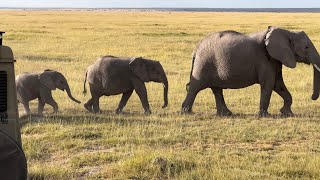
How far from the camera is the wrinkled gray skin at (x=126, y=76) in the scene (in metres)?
12.1

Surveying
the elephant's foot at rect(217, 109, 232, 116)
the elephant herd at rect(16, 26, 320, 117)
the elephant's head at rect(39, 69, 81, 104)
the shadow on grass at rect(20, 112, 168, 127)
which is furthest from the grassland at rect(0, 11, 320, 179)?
the elephant's head at rect(39, 69, 81, 104)

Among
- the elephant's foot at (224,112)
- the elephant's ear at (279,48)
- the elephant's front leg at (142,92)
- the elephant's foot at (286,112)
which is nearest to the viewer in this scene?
the elephant's ear at (279,48)

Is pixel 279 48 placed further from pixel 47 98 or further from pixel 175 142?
pixel 47 98

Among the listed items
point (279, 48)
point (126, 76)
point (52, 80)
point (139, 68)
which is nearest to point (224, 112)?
point (279, 48)

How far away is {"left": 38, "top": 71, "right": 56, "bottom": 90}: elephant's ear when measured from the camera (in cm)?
1218

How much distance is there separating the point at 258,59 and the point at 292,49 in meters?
0.75

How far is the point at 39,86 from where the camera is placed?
1234 cm

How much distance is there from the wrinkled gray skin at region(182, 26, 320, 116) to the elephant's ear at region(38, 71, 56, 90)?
9.83 feet

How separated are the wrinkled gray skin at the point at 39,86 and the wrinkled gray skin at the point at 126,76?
734mm

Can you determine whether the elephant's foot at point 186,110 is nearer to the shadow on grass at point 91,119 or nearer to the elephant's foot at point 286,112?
the shadow on grass at point 91,119

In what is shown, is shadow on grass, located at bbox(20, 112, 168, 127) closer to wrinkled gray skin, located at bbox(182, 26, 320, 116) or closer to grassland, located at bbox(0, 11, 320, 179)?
grassland, located at bbox(0, 11, 320, 179)

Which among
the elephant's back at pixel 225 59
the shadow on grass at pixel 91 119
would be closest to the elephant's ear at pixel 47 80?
the shadow on grass at pixel 91 119

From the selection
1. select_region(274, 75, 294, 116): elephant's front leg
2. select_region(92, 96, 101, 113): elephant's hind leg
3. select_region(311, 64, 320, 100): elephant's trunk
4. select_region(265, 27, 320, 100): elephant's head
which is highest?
select_region(265, 27, 320, 100): elephant's head

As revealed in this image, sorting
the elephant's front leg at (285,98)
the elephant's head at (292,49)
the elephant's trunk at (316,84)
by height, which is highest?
the elephant's head at (292,49)
